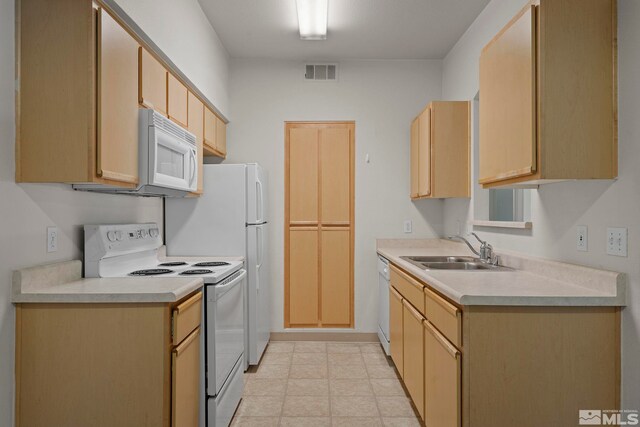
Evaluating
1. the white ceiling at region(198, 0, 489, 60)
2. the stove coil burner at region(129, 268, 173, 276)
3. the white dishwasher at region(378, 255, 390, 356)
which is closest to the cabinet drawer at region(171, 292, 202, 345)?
the stove coil burner at region(129, 268, 173, 276)

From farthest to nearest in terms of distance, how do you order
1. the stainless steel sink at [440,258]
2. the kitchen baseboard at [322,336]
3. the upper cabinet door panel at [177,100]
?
the kitchen baseboard at [322,336] < the stainless steel sink at [440,258] < the upper cabinet door panel at [177,100]

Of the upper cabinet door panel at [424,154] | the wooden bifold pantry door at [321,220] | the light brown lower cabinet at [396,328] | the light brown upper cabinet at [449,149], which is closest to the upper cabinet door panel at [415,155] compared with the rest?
the upper cabinet door panel at [424,154]

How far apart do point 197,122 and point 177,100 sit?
1.42 feet

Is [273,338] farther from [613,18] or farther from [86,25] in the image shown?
[613,18]

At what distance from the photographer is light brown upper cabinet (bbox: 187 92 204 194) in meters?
3.02

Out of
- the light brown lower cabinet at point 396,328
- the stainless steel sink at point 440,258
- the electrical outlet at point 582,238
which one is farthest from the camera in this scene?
the stainless steel sink at point 440,258

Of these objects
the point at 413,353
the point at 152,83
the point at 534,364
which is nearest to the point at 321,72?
the point at 152,83

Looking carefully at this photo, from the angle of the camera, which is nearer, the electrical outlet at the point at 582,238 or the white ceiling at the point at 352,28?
the electrical outlet at the point at 582,238

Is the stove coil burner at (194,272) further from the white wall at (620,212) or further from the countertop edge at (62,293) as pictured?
the white wall at (620,212)

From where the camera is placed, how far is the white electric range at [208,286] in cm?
218

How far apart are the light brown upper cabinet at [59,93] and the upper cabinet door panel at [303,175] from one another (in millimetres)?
2486

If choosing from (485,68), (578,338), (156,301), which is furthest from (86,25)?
(578,338)

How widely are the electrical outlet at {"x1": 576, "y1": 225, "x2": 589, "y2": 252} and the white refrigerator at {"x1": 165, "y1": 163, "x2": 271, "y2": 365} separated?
89.5 inches

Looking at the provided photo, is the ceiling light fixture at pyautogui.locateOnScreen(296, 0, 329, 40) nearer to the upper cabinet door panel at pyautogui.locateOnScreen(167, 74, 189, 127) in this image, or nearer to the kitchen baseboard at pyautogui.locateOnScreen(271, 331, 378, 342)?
the upper cabinet door panel at pyautogui.locateOnScreen(167, 74, 189, 127)
